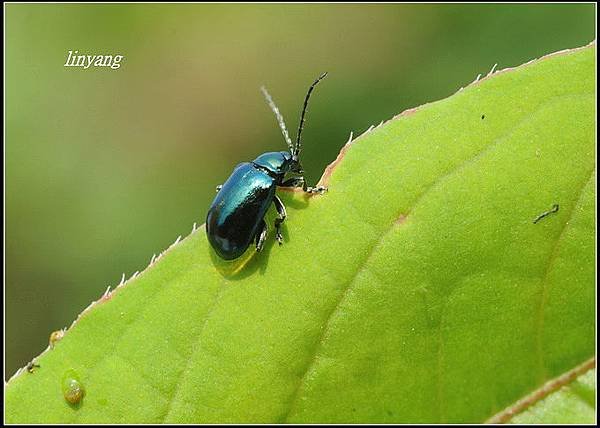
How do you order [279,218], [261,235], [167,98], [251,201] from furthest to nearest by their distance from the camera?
[167,98]
[251,201]
[261,235]
[279,218]

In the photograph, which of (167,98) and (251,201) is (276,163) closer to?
(251,201)

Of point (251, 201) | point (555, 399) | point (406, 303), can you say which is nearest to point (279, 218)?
point (251, 201)

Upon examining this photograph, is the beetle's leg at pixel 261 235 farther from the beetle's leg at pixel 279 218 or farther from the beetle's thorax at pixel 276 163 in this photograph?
the beetle's thorax at pixel 276 163

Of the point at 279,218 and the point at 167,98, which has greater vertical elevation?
the point at 167,98

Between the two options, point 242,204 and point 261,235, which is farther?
point 242,204
